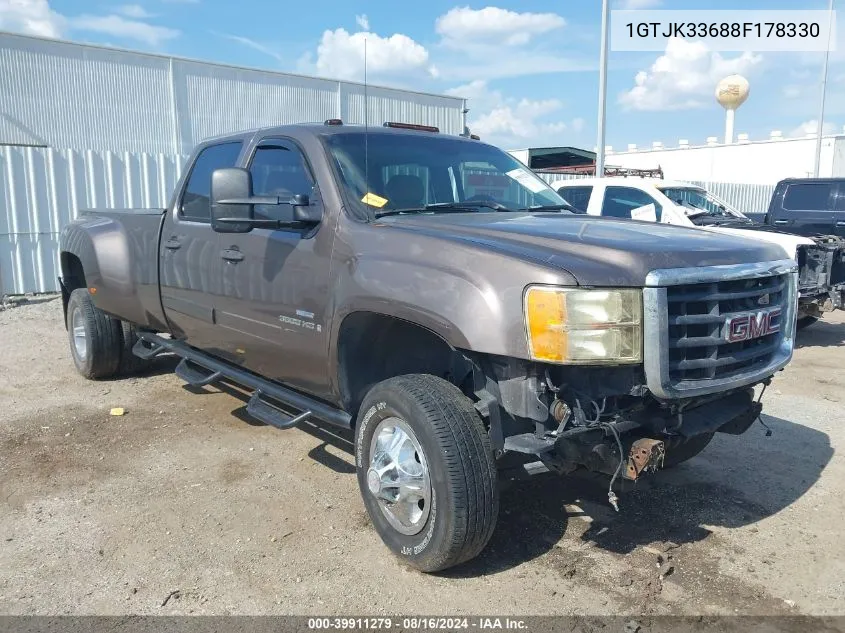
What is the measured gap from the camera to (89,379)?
635cm

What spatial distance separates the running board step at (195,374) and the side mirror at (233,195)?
1.43 m

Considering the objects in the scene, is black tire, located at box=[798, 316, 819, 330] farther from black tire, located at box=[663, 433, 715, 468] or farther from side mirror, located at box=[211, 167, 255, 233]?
side mirror, located at box=[211, 167, 255, 233]

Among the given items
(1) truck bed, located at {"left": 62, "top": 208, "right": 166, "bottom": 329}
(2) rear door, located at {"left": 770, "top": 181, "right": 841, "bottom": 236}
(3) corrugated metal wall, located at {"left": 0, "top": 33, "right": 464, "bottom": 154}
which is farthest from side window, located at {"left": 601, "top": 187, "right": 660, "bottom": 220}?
(3) corrugated metal wall, located at {"left": 0, "top": 33, "right": 464, "bottom": 154}

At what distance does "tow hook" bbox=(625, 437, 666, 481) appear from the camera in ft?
9.21

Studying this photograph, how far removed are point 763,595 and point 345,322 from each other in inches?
85.1

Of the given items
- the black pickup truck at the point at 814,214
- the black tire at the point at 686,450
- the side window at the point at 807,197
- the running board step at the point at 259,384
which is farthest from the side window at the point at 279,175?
the side window at the point at 807,197

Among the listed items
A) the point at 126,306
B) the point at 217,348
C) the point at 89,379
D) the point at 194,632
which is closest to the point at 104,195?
the point at 89,379

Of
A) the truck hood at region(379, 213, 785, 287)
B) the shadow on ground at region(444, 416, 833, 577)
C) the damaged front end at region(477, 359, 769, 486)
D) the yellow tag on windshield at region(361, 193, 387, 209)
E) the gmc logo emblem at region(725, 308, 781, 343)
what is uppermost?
the yellow tag on windshield at region(361, 193, 387, 209)

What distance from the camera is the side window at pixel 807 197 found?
33.5 ft

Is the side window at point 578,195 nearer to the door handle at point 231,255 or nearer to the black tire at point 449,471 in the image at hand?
the door handle at point 231,255

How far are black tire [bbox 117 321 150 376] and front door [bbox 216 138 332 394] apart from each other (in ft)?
7.37

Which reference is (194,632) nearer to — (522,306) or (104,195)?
Result: (522,306)

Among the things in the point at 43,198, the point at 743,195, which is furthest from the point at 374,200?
the point at 743,195

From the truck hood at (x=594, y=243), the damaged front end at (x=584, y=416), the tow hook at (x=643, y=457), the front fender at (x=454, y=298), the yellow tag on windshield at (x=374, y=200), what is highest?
the yellow tag on windshield at (x=374, y=200)
